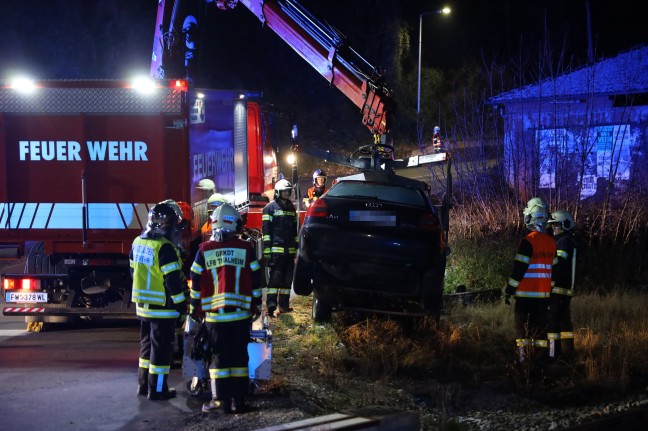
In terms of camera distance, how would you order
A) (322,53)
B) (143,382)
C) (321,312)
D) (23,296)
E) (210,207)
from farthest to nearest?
1. (322,53)
2. (210,207)
3. (321,312)
4. (23,296)
5. (143,382)

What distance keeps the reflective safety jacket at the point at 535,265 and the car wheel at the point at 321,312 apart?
2202 mm

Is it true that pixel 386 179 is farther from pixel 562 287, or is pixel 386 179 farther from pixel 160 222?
pixel 160 222

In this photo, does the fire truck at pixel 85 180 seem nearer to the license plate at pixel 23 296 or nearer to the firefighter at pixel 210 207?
the license plate at pixel 23 296

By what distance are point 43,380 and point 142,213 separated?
2.18 metres

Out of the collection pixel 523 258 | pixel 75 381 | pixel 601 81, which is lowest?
pixel 75 381

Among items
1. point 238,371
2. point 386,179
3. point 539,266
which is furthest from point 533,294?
→ point 238,371

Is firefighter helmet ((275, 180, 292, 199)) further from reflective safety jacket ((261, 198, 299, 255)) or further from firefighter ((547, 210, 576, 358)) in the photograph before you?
firefighter ((547, 210, 576, 358))

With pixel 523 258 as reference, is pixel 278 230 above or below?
above

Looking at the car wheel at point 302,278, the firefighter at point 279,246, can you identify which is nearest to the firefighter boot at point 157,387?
the car wheel at point 302,278

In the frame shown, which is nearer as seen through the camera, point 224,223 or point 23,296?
point 224,223

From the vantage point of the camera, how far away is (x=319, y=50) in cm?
1277

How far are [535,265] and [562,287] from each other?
1.69 ft

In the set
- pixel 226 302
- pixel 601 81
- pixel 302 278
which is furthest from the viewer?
pixel 601 81

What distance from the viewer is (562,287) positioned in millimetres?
8109
